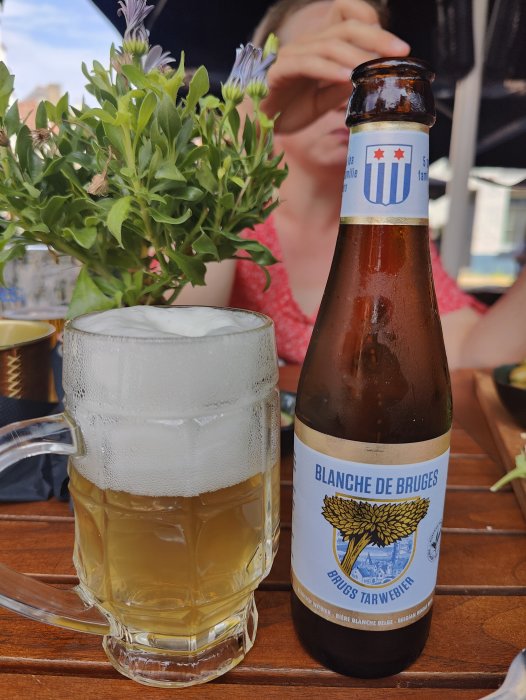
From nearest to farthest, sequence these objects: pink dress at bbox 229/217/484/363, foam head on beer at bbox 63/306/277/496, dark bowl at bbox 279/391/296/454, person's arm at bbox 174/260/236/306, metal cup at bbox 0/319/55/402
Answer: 1. foam head on beer at bbox 63/306/277/496
2. metal cup at bbox 0/319/55/402
3. dark bowl at bbox 279/391/296/454
4. person's arm at bbox 174/260/236/306
5. pink dress at bbox 229/217/484/363

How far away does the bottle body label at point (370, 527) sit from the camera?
39 centimetres

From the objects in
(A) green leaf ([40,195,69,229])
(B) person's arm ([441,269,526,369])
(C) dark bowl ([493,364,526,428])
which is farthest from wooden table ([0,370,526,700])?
(B) person's arm ([441,269,526,369])

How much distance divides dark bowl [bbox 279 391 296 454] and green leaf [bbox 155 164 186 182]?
0.34 m

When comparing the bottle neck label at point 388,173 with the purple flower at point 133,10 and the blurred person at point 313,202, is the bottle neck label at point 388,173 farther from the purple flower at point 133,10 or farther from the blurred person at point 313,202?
the blurred person at point 313,202

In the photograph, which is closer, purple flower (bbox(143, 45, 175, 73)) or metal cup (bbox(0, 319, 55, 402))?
purple flower (bbox(143, 45, 175, 73))

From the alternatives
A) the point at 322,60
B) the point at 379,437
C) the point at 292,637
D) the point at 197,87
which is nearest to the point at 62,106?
the point at 197,87

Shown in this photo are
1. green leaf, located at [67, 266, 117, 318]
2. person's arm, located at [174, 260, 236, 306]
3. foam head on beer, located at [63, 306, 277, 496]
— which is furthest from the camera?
person's arm, located at [174, 260, 236, 306]

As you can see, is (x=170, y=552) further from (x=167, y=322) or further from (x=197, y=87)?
(x=197, y=87)

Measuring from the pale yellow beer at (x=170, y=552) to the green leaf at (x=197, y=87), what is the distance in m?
0.29

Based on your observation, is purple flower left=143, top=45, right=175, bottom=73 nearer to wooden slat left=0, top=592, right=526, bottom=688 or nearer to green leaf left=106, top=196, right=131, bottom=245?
green leaf left=106, top=196, right=131, bottom=245

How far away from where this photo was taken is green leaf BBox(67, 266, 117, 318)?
47 centimetres

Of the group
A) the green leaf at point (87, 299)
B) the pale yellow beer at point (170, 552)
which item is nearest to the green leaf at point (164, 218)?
the green leaf at point (87, 299)

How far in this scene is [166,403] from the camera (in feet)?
1.12

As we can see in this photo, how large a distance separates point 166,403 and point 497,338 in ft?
4.22
